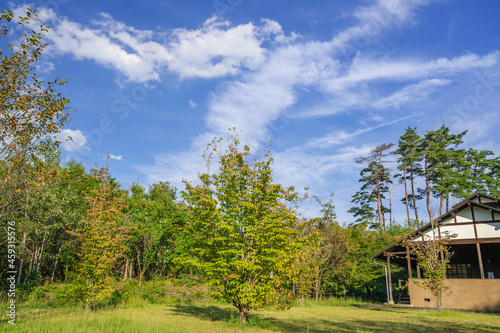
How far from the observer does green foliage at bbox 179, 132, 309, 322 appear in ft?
38.8

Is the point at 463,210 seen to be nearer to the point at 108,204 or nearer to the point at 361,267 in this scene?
the point at 361,267

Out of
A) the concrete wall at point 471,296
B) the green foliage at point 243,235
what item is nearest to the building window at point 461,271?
the concrete wall at point 471,296

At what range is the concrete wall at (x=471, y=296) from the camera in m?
19.5

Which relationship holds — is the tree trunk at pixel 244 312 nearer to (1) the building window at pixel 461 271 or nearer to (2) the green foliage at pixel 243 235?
(2) the green foliage at pixel 243 235

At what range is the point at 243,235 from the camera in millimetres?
12633

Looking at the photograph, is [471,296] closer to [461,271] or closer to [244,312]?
[461,271]

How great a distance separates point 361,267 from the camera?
2783 centimetres

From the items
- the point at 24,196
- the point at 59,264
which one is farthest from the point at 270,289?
the point at 59,264

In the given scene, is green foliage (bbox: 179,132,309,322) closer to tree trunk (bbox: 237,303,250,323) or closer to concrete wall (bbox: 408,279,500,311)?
tree trunk (bbox: 237,303,250,323)

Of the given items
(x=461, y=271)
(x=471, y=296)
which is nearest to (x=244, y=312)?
(x=471, y=296)

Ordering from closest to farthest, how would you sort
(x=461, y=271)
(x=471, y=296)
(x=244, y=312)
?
(x=244, y=312), (x=471, y=296), (x=461, y=271)

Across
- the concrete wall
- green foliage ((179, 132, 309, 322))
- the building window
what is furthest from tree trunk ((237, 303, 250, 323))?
the building window

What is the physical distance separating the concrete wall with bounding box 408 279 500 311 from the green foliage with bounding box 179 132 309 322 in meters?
13.6

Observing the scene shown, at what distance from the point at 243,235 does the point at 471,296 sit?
17.4m
